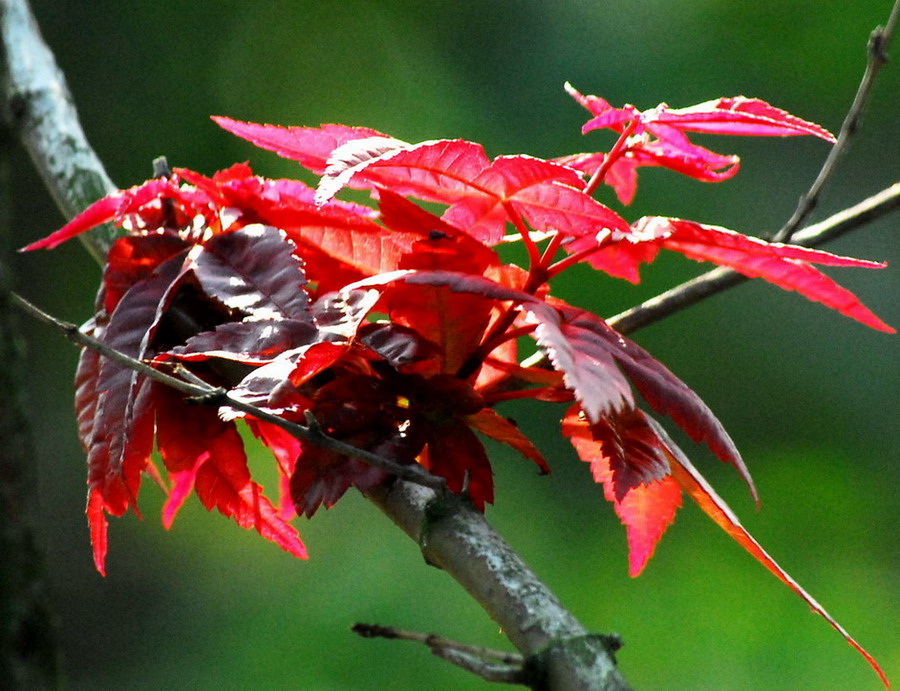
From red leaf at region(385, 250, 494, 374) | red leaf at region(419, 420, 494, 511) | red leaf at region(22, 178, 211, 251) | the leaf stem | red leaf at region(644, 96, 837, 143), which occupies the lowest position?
red leaf at region(419, 420, 494, 511)

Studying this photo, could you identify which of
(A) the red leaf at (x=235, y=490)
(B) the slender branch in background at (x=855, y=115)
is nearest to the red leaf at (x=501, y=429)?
(A) the red leaf at (x=235, y=490)

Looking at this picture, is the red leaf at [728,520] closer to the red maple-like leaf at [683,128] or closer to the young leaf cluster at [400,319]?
the young leaf cluster at [400,319]

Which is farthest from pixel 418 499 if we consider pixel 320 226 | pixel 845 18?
pixel 845 18

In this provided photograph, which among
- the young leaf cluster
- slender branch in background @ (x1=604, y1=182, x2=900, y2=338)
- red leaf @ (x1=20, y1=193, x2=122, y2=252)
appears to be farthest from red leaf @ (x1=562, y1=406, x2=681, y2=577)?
red leaf @ (x1=20, y1=193, x2=122, y2=252)

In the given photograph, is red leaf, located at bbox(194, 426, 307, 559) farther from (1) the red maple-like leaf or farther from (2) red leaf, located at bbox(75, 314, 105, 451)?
(1) the red maple-like leaf

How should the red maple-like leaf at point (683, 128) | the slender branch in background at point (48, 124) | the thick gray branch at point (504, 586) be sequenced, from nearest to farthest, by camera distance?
1. the thick gray branch at point (504, 586)
2. the red maple-like leaf at point (683, 128)
3. the slender branch in background at point (48, 124)

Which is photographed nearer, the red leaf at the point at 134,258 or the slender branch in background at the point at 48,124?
the red leaf at the point at 134,258
